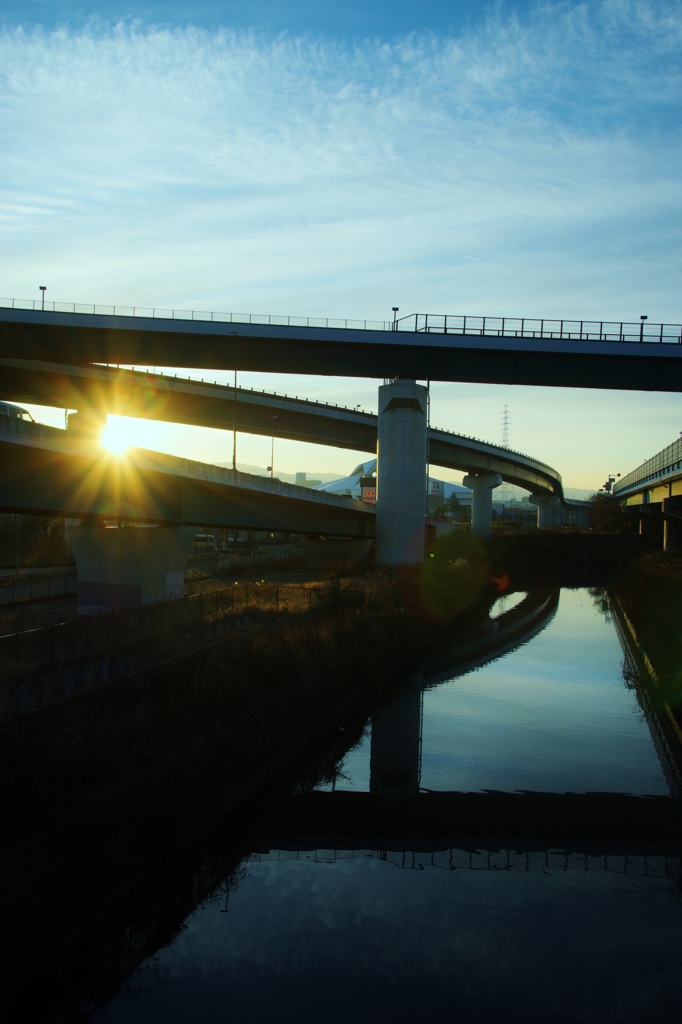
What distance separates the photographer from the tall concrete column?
4394cm

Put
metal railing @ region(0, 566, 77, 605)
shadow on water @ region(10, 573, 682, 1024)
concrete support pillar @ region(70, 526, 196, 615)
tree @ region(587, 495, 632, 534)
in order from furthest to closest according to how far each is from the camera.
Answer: tree @ region(587, 495, 632, 534), metal railing @ region(0, 566, 77, 605), concrete support pillar @ region(70, 526, 196, 615), shadow on water @ region(10, 573, 682, 1024)

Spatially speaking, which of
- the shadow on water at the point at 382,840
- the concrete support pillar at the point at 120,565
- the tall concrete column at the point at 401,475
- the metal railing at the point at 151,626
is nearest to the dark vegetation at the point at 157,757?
the shadow on water at the point at 382,840

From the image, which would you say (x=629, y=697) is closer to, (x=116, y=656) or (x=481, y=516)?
(x=116, y=656)

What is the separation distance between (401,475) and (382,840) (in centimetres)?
3011

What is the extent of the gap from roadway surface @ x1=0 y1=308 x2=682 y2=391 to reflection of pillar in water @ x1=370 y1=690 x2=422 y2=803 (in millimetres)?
20050

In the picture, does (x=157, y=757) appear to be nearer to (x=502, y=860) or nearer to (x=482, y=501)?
(x=502, y=860)

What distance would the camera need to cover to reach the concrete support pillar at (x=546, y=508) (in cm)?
13250

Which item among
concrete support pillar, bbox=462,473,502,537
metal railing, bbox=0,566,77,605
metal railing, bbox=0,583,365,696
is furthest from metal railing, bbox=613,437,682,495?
metal railing, bbox=0,566,77,605

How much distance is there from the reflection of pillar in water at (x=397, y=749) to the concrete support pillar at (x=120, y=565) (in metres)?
14.2

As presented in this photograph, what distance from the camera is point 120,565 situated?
3631 cm

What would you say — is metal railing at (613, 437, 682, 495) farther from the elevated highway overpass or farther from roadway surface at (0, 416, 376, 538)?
roadway surface at (0, 416, 376, 538)

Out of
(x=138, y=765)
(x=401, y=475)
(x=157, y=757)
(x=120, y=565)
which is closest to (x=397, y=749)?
(x=157, y=757)

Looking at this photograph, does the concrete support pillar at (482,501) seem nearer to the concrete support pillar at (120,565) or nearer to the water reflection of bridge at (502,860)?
the concrete support pillar at (120,565)

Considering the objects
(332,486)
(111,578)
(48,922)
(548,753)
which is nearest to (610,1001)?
(48,922)
